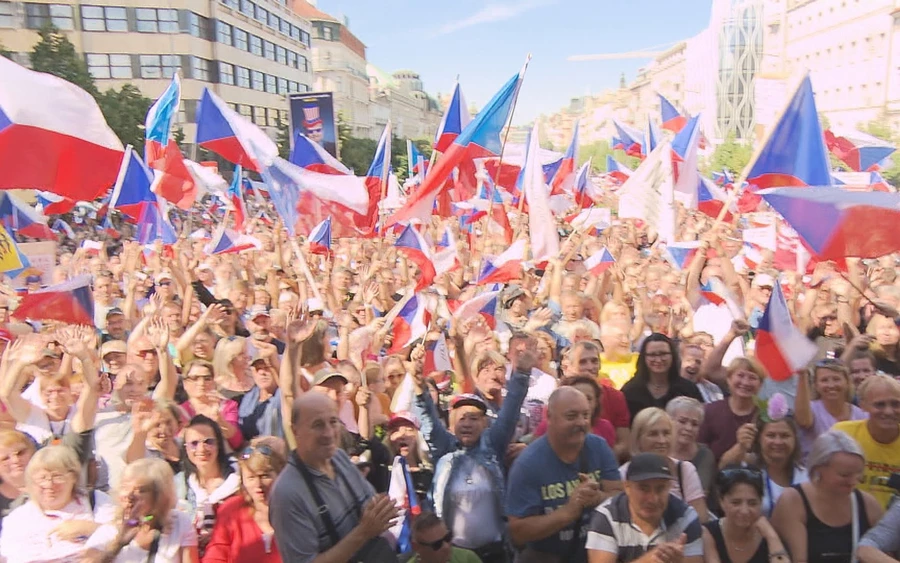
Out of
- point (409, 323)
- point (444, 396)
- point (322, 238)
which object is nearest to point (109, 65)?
point (322, 238)

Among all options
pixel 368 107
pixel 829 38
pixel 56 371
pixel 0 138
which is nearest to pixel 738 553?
pixel 56 371

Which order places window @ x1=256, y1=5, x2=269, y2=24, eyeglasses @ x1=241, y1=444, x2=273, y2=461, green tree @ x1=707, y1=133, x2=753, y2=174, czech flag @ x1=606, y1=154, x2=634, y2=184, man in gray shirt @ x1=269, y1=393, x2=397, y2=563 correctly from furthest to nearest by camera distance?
window @ x1=256, y1=5, x2=269, y2=24, green tree @ x1=707, y1=133, x2=753, y2=174, czech flag @ x1=606, y1=154, x2=634, y2=184, eyeglasses @ x1=241, y1=444, x2=273, y2=461, man in gray shirt @ x1=269, y1=393, x2=397, y2=563

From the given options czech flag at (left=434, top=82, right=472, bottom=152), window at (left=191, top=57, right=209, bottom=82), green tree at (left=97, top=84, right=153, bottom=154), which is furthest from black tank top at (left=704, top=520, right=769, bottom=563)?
window at (left=191, top=57, right=209, bottom=82)

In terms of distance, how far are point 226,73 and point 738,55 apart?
→ 4932 cm

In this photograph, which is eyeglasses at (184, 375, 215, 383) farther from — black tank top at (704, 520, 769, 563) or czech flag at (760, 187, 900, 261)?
czech flag at (760, 187, 900, 261)

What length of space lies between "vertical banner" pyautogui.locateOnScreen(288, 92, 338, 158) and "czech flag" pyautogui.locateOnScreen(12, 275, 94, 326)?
798cm

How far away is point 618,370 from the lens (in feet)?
15.9

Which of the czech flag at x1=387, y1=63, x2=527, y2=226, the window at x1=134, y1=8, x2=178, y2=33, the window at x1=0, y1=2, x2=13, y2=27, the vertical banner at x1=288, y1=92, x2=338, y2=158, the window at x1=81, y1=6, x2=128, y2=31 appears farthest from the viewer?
the window at x1=134, y1=8, x2=178, y2=33

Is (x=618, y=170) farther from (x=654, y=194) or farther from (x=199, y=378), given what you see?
(x=199, y=378)

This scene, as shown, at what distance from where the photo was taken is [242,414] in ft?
13.4

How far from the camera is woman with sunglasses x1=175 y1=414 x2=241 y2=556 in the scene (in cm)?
322

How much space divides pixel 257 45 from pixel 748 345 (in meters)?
51.5

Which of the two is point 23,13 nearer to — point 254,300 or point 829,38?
point 254,300

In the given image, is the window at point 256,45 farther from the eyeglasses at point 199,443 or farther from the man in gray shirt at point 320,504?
the man in gray shirt at point 320,504
